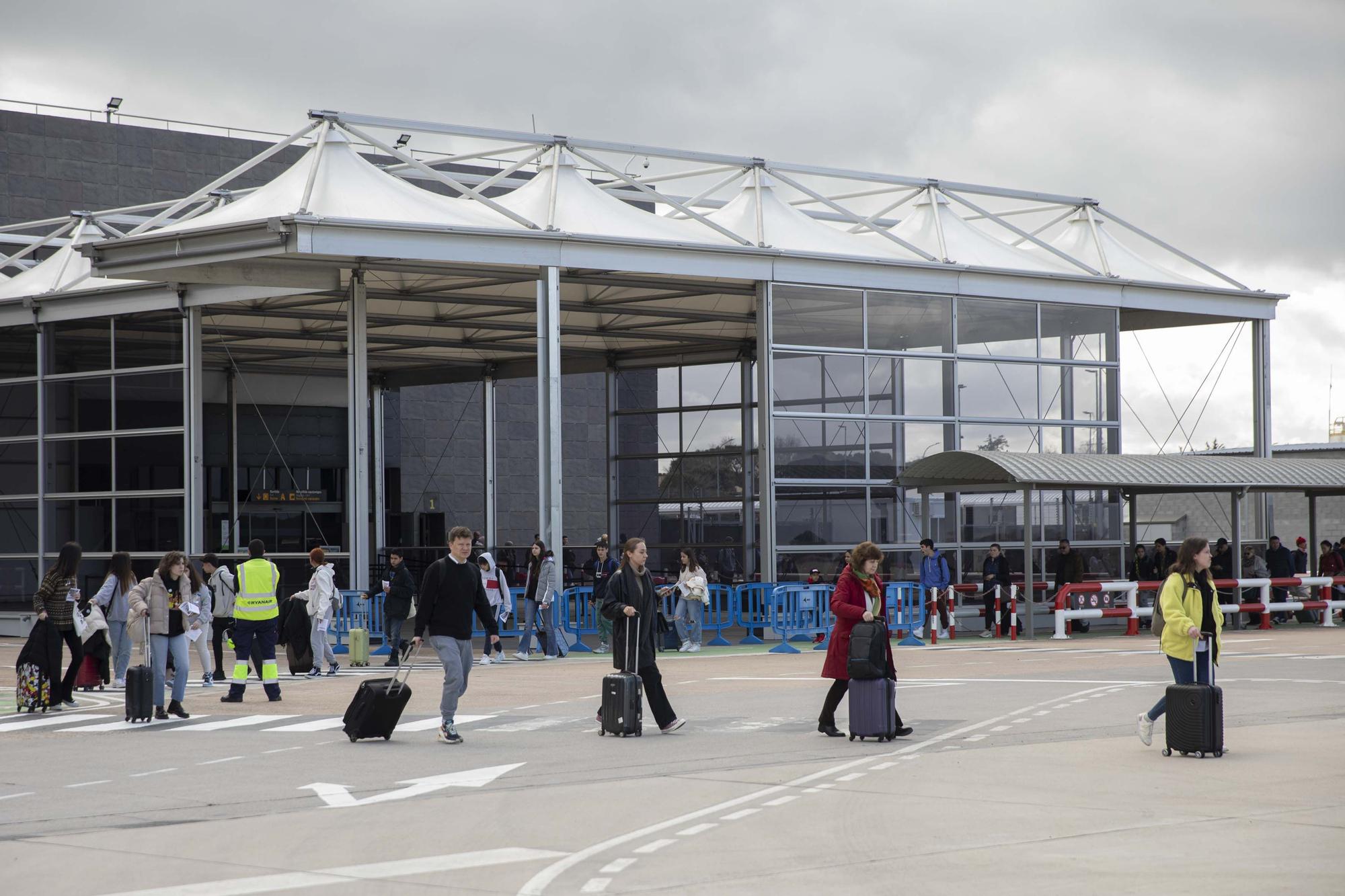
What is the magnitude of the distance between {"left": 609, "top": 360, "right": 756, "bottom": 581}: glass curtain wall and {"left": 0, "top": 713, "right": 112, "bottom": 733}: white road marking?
20839 mm


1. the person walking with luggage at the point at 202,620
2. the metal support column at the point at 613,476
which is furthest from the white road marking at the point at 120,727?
the metal support column at the point at 613,476

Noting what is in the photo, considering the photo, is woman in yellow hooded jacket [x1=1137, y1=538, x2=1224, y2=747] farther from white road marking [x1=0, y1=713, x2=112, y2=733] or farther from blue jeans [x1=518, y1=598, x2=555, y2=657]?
blue jeans [x1=518, y1=598, x2=555, y2=657]

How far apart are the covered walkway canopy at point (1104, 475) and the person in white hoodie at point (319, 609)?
1249 centimetres

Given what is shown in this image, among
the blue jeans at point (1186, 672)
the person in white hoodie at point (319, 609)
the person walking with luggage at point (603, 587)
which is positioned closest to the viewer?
the blue jeans at point (1186, 672)

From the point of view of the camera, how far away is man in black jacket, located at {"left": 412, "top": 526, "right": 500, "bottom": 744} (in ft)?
45.2

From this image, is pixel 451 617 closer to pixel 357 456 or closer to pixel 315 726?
pixel 315 726

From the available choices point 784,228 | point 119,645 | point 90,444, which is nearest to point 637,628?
point 119,645

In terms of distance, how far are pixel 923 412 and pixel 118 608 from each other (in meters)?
17.3

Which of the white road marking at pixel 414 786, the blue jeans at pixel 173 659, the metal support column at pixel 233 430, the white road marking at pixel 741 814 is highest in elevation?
the metal support column at pixel 233 430

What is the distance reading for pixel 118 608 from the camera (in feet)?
66.1

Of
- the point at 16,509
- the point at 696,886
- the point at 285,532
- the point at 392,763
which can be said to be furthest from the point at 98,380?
the point at 696,886

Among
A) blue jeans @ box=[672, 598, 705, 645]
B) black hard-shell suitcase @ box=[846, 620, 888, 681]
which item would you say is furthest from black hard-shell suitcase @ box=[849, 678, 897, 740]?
blue jeans @ box=[672, 598, 705, 645]

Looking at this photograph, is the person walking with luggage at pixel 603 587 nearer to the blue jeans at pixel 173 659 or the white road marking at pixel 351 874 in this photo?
the blue jeans at pixel 173 659

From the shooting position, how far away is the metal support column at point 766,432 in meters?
29.7
